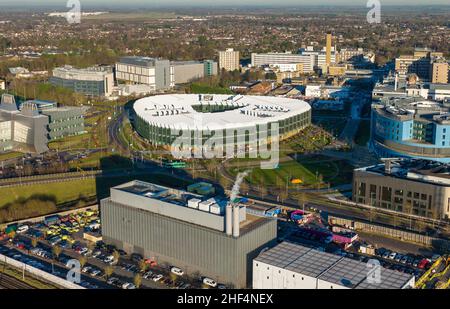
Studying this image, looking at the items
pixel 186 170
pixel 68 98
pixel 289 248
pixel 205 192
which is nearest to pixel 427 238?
pixel 289 248

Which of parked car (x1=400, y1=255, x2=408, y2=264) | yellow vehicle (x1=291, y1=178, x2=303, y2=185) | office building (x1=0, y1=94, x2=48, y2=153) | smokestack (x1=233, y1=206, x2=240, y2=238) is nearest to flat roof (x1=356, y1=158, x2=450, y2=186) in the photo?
yellow vehicle (x1=291, y1=178, x2=303, y2=185)

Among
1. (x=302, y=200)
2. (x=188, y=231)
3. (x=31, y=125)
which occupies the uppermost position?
(x=31, y=125)

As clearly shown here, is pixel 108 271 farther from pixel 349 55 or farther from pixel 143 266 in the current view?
pixel 349 55

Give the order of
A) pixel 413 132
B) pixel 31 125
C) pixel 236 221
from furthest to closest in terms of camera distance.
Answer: pixel 31 125 < pixel 413 132 < pixel 236 221

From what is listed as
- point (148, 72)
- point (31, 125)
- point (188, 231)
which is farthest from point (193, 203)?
point (148, 72)

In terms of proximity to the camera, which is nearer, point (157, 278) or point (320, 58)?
point (157, 278)
